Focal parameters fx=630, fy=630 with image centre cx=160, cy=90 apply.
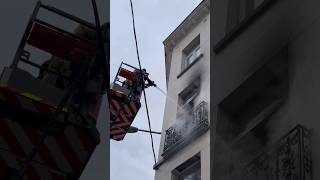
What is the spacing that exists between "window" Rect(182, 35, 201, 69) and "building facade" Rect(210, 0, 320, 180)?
29.2ft

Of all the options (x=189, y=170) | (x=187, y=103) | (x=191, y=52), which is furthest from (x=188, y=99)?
(x=189, y=170)

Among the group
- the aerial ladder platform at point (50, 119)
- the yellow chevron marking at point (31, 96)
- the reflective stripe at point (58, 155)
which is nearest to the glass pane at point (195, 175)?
the aerial ladder platform at point (50, 119)

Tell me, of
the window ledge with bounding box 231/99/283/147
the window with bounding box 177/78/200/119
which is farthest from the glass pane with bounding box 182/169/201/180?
the window ledge with bounding box 231/99/283/147

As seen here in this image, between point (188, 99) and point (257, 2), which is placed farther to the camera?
point (188, 99)

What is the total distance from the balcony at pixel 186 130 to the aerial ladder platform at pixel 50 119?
27.6 feet

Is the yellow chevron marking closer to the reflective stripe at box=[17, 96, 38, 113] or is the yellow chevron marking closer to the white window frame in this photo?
the reflective stripe at box=[17, 96, 38, 113]

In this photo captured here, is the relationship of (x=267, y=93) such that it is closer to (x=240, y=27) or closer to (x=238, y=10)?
(x=240, y=27)

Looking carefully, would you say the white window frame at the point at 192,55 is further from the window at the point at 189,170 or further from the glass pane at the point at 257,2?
the glass pane at the point at 257,2

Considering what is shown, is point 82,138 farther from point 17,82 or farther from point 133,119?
point 133,119

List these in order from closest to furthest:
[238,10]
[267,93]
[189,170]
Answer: [267,93] < [238,10] < [189,170]

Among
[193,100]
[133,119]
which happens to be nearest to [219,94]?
[133,119]

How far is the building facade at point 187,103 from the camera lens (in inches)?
523

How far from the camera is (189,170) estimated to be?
13609mm

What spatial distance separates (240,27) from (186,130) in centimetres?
770
